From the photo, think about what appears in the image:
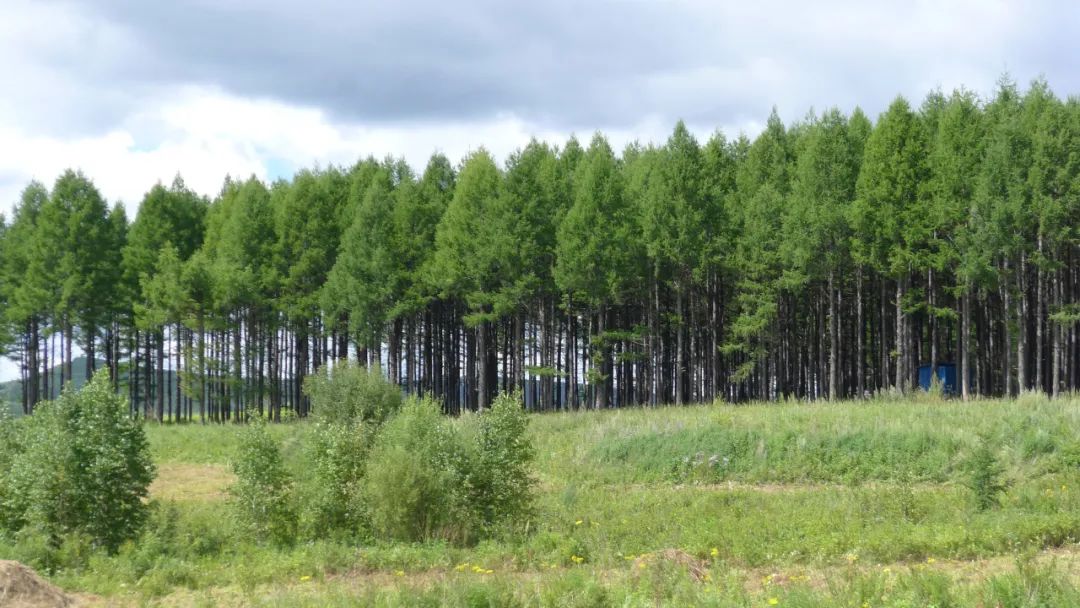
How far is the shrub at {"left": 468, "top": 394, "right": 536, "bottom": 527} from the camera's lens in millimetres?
16375

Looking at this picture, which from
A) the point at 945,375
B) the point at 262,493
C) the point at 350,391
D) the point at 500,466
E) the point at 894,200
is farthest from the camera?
the point at 945,375

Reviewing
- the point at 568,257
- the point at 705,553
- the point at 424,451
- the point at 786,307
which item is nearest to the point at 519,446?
the point at 424,451

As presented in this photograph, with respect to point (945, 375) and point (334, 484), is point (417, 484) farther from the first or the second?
point (945, 375)

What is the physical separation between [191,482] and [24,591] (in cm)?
1691

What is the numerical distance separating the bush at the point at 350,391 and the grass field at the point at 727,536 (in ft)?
14.4

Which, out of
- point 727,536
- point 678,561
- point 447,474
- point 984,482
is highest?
point 447,474

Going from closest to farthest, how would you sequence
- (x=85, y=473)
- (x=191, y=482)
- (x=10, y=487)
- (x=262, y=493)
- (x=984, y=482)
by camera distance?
1. (x=85, y=473)
2. (x=10, y=487)
3. (x=984, y=482)
4. (x=262, y=493)
5. (x=191, y=482)

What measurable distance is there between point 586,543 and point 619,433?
42.1 ft

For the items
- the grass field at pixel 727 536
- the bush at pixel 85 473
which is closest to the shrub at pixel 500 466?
the grass field at pixel 727 536

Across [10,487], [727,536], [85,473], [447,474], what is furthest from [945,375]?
[10,487]

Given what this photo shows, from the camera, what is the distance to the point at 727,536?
14156 mm

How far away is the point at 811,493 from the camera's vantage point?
19.3 meters

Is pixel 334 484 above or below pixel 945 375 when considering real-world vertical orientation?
below

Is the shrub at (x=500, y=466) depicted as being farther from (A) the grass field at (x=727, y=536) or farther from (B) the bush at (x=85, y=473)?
(B) the bush at (x=85, y=473)
